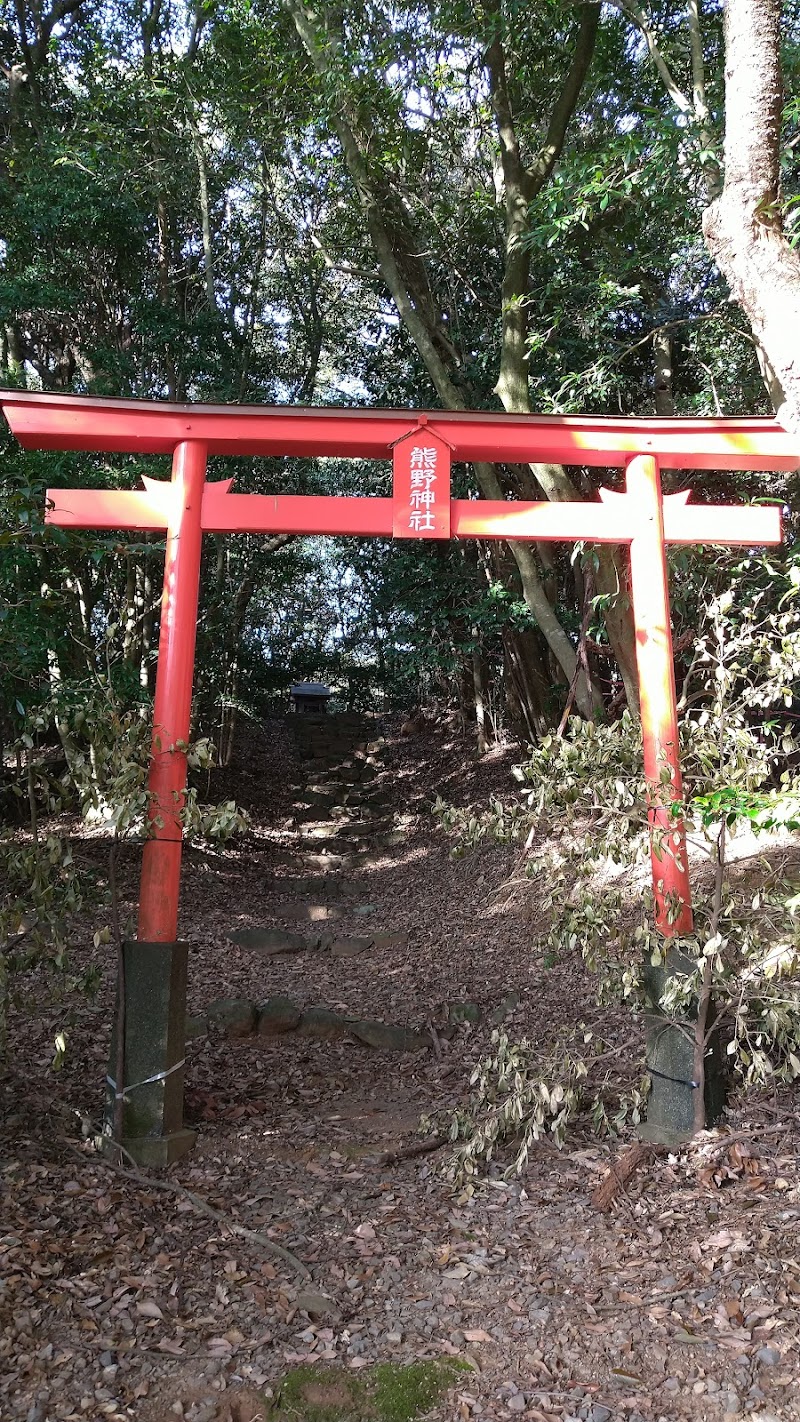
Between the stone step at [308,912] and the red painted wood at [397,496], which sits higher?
the red painted wood at [397,496]

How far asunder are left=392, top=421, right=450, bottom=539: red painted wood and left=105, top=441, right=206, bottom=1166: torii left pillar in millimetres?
1052

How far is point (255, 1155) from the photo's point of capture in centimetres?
407

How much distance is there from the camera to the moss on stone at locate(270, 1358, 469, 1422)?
257cm

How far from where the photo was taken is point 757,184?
3.33m

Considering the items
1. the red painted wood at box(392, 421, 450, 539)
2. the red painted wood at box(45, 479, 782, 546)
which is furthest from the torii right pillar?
the red painted wood at box(392, 421, 450, 539)

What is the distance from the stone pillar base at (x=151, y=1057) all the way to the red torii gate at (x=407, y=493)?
1.56 feet

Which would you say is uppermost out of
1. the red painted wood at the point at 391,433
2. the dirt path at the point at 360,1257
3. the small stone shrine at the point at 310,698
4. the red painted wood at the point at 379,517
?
the small stone shrine at the point at 310,698

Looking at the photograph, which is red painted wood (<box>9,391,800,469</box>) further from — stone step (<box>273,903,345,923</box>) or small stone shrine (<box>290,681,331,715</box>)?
small stone shrine (<box>290,681,331,715</box>)

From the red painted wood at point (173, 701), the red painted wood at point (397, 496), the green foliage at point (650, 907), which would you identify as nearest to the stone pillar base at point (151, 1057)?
the red painted wood at point (173, 701)

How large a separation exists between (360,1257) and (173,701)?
7.72 ft

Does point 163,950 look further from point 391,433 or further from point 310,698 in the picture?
point 310,698

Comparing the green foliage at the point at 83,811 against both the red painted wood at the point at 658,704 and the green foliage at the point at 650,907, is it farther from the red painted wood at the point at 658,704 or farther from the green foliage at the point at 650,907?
the red painted wood at the point at 658,704

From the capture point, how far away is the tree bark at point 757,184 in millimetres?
3252

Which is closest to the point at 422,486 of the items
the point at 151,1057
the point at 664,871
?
the point at 664,871
